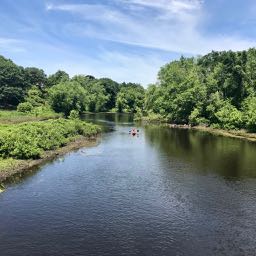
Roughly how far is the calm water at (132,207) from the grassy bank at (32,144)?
11.3 ft

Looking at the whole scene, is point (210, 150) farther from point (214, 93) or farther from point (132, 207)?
point (214, 93)

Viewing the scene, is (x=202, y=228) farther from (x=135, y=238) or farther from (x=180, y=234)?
(x=135, y=238)

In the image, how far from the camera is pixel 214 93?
475 feet

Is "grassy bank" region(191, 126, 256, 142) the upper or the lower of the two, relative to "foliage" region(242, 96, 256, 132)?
lower

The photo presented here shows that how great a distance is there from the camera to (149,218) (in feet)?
142

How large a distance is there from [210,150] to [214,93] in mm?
60826

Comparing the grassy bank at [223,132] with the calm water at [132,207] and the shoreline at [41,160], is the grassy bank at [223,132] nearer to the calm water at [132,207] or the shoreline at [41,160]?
the calm water at [132,207]

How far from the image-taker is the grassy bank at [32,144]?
64.4 metres

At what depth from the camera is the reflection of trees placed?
68938 mm

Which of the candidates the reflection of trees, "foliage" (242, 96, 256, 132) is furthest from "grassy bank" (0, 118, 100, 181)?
"foliage" (242, 96, 256, 132)

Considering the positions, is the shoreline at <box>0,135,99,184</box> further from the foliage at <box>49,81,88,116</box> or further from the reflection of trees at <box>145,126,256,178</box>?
the foliage at <box>49,81,88,116</box>

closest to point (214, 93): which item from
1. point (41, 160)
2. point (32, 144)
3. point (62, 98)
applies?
point (62, 98)

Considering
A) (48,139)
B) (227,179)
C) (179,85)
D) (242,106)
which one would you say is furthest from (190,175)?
(179,85)

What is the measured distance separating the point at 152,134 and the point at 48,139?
44.3 metres
